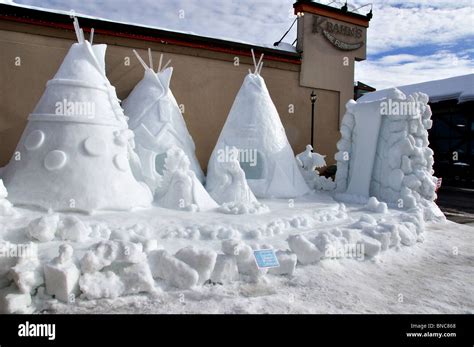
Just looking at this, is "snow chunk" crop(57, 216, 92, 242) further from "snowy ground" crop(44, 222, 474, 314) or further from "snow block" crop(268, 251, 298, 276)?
"snow block" crop(268, 251, 298, 276)

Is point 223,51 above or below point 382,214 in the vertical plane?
above

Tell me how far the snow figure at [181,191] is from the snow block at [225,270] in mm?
2045

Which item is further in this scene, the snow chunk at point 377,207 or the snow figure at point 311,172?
the snow figure at point 311,172

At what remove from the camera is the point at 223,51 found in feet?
30.0

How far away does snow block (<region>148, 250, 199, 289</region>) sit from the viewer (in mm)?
3268

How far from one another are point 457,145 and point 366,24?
7.64m

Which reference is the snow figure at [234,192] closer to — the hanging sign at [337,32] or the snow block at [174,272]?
the snow block at [174,272]

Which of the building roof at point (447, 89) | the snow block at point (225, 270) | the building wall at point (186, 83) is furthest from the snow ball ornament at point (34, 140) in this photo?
the building roof at point (447, 89)

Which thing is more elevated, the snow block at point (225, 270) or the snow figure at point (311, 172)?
the snow figure at point (311, 172)

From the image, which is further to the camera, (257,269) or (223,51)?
(223,51)

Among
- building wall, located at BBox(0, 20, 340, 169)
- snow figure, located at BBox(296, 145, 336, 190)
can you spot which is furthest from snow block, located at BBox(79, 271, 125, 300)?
snow figure, located at BBox(296, 145, 336, 190)

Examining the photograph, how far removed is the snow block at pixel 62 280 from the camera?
2959mm
